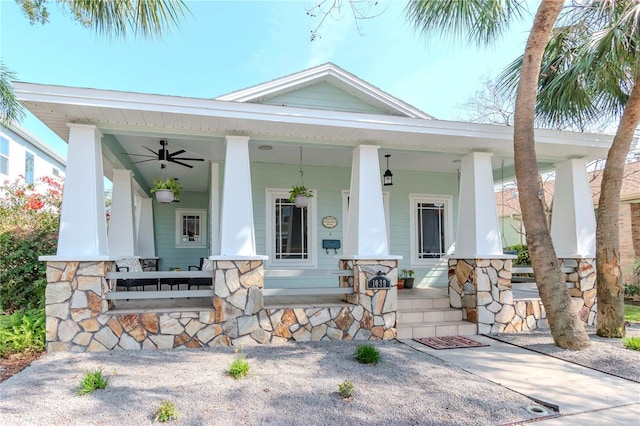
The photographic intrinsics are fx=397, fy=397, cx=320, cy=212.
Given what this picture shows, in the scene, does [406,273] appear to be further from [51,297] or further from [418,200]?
[51,297]

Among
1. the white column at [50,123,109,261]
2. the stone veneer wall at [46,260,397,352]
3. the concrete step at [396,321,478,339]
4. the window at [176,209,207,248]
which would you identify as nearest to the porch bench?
the stone veneer wall at [46,260,397,352]

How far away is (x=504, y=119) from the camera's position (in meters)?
14.1

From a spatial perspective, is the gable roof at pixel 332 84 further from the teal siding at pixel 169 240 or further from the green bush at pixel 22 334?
the teal siding at pixel 169 240

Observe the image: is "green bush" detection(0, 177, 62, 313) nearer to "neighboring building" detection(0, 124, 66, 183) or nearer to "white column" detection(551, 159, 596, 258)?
"neighboring building" detection(0, 124, 66, 183)

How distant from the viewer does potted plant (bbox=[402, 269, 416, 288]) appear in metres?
8.26

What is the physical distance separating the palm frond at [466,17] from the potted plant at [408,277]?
466 cm

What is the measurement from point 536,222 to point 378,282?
83.9 inches

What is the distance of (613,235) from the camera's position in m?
5.44

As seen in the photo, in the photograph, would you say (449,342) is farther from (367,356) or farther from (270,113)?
(270,113)

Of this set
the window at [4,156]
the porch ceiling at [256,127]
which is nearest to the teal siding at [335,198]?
the porch ceiling at [256,127]

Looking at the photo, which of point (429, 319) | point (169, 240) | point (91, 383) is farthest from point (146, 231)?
point (429, 319)

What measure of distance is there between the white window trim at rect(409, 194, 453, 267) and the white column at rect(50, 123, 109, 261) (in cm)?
603

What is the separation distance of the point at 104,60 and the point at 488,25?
7.17 meters

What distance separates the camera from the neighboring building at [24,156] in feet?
41.1
